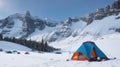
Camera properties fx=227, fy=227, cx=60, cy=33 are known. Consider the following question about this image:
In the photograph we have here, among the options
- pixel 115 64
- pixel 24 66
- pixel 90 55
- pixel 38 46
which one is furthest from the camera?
pixel 38 46

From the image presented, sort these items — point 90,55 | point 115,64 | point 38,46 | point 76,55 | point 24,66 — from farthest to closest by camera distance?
point 38,46 → point 76,55 → point 90,55 → point 24,66 → point 115,64

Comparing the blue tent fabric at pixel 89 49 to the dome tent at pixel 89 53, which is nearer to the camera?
the dome tent at pixel 89 53

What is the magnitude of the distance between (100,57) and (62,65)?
7265mm

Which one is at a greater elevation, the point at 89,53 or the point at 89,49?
A: the point at 89,49

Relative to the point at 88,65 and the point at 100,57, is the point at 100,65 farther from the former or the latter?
the point at 100,57

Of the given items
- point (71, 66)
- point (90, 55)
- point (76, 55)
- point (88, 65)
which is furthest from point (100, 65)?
point (76, 55)

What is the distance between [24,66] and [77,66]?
509cm

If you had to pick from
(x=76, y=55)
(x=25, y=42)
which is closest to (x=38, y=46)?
(x=25, y=42)

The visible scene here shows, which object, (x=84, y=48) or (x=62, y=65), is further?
(x=84, y=48)

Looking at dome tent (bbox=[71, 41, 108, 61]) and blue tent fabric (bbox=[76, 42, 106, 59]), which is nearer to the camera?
dome tent (bbox=[71, 41, 108, 61])

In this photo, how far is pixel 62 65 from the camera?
771 inches

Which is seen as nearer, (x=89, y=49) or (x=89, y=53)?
(x=89, y=53)

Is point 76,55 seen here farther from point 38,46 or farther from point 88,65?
point 38,46

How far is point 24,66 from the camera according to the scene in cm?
2084
